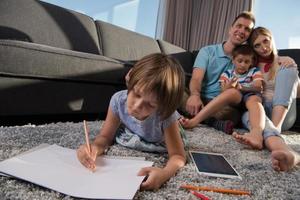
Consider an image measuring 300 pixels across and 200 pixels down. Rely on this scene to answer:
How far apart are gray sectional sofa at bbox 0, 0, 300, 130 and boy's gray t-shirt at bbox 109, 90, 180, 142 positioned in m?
0.49

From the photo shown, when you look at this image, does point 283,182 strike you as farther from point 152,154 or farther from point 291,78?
point 291,78

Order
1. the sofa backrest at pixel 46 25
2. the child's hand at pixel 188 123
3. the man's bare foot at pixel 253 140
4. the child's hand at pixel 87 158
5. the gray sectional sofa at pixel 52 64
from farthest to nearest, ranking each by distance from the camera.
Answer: the sofa backrest at pixel 46 25 < the child's hand at pixel 188 123 < the gray sectional sofa at pixel 52 64 < the man's bare foot at pixel 253 140 < the child's hand at pixel 87 158

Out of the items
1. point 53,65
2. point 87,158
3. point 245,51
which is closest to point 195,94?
point 245,51

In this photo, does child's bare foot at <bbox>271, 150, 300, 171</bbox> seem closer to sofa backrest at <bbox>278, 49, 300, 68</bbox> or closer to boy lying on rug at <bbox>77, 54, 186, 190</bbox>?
boy lying on rug at <bbox>77, 54, 186, 190</bbox>

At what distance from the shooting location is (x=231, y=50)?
1.59 m

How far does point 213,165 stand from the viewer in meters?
0.75

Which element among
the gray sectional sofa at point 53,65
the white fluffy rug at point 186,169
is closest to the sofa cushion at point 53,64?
the gray sectional sofa at point 53,65

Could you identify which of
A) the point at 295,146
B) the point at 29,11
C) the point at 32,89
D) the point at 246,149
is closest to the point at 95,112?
the point at 32,89

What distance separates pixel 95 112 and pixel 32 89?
0.37m

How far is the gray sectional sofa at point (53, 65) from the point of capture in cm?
108

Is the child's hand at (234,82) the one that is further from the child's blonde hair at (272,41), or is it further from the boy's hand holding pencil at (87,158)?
the boy's hand holding pencil at (87,158)

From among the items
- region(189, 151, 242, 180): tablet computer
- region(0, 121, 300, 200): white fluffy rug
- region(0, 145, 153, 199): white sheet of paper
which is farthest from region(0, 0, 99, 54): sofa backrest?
region(189, 151, 242, 180): tablet computer

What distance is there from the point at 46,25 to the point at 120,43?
58 centimetres

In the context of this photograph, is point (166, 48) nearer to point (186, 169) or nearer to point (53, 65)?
point (53, 65)
